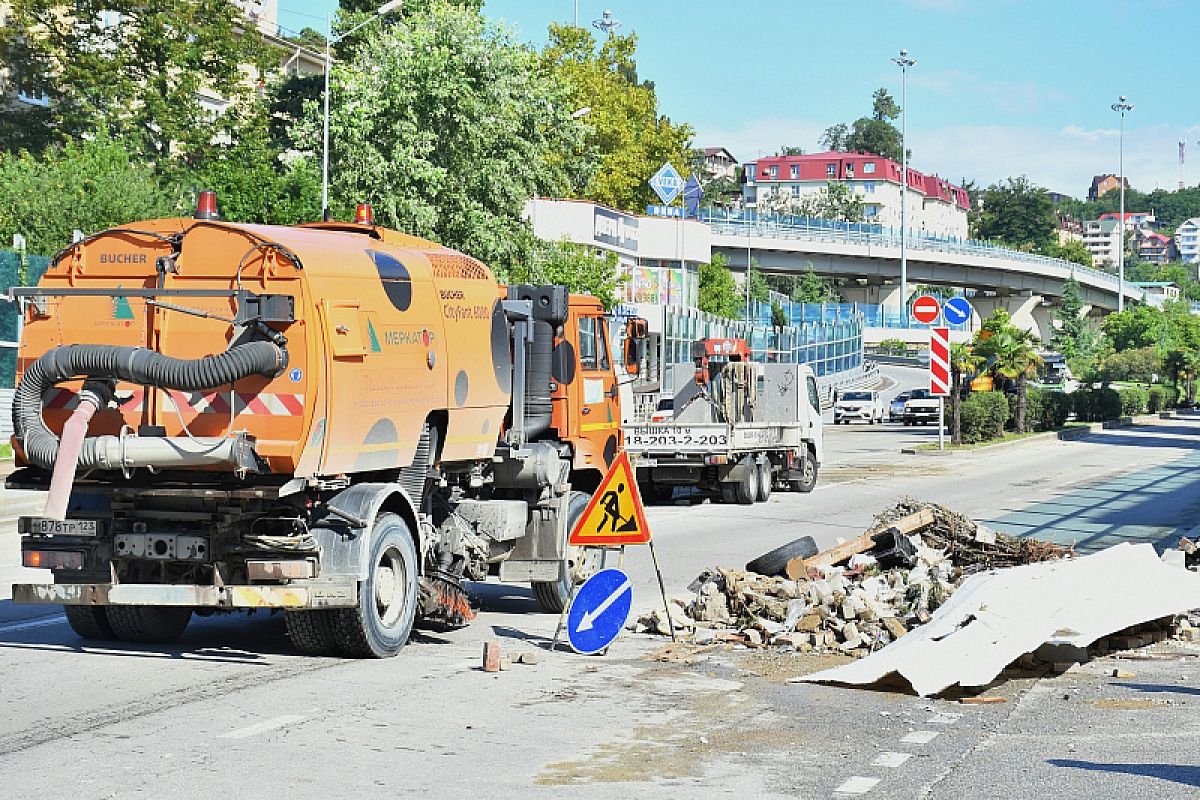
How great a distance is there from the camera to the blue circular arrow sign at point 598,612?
11.3 m

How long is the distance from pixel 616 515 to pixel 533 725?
9.83 ft

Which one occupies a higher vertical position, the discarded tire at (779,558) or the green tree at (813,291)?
the green tree at (813,291)

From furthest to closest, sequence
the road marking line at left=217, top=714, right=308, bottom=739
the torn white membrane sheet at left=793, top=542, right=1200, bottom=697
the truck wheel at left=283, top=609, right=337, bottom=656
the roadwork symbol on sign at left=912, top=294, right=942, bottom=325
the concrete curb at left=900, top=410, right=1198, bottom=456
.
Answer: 1. the concrete curb at left=900, top=410, right=1198, bottom=456
2. the roadwork symbol on sign at left=912, top=294, right=942, bottom=325
3. the truck wheel at left=283, top=609, right=337, bottom=656
4. the torn white membrane sheet at left=793, top=542, right=1200, bottom=697
5. the road marking line at left=217, top=714, right=308, bottom=739

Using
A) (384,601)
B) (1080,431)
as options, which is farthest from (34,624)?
(1080,431)

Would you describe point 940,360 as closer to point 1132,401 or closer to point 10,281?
point 10,281

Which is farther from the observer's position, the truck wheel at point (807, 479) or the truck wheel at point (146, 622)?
the truck wheel at point (807, 479)

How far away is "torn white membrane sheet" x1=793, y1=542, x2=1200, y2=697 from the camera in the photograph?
397 inches

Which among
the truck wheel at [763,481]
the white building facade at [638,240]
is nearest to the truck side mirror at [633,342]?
the truck wheel at [763,481]

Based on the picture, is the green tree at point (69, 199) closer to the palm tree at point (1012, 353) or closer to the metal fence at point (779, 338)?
the metal fence at point (779, 338)

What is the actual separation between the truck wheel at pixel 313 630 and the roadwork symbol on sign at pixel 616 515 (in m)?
1.98

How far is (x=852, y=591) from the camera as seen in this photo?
12719mm

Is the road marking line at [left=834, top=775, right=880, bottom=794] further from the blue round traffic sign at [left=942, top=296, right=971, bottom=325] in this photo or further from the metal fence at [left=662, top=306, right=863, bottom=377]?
the metal fence at [left=662, top=306, right=863, bottom=377]

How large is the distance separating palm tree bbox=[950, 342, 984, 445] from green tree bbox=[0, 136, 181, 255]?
871 inches

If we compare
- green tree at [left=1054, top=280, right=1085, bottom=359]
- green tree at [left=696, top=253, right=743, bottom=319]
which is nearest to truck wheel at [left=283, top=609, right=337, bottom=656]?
green tree at [left=696, top=253, right=743, bottom=319]
